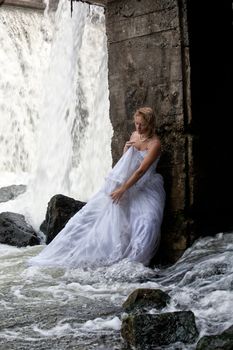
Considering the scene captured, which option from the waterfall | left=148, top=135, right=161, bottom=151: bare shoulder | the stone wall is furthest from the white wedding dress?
the waterfall

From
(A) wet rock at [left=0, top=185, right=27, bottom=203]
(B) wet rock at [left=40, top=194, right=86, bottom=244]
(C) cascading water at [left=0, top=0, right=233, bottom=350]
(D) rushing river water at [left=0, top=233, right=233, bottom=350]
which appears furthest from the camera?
(A) wet rock at [left=0, top=185, right=27, bottom=203]

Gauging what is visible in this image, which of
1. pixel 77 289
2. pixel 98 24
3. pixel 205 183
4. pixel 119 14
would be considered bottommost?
pixel 77 289

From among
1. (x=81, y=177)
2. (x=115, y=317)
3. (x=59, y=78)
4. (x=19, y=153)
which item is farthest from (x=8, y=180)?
(x=115, y=317)

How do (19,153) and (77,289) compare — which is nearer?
(77,289)

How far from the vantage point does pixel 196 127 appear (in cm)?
559

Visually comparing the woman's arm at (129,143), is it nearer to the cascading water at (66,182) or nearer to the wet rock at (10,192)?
the cascading water at (66,182)

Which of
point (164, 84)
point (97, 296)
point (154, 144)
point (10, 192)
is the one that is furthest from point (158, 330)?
point (10, 192)

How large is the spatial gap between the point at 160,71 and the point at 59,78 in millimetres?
6650

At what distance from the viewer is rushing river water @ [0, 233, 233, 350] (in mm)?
3430

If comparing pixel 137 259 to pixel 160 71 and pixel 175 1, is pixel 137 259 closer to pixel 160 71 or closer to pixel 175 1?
pixel 160 71

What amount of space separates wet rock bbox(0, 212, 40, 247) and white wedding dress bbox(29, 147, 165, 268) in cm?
196

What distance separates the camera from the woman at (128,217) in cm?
536

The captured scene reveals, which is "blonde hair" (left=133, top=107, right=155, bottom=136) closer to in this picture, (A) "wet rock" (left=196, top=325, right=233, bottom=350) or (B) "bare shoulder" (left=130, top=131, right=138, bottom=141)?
(B) "bare shoulder" (left=130, top=131, right=138, bottom=141)

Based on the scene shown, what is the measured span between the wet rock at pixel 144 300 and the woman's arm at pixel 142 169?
1.70m
